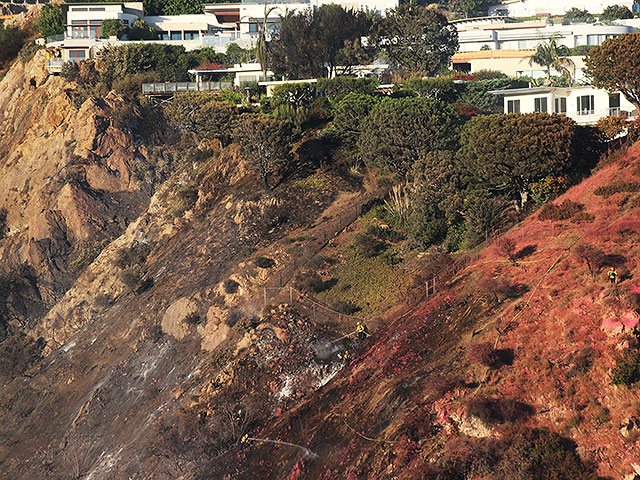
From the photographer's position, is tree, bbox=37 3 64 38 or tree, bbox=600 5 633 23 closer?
tree, bbox=37 3 64 38

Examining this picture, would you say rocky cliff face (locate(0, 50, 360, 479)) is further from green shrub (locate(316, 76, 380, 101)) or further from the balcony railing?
green shrub (locate(316, 76, 380, 101))

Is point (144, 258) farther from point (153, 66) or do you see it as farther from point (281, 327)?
point (153, 66)

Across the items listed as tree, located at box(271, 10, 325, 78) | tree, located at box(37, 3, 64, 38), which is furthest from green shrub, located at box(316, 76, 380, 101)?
tree, located at box(37, 3, 64, 38)

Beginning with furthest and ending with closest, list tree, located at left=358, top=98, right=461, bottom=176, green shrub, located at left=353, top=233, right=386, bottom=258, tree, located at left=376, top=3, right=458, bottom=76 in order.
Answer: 1. tree, located at left=376, top=3, right=458, bottom=76
2. tree, located at left=358, top=98, right=461, bottom=176
3. green shrub, located at left=353, top=233, right=386, bottom=258

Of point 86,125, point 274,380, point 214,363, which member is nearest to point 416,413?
point 274,380

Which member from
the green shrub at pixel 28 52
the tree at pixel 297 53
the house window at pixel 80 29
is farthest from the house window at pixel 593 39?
the green shrub at pixel 28 52

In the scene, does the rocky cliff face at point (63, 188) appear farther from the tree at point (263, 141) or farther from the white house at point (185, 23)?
the tree at point (263, 141)
